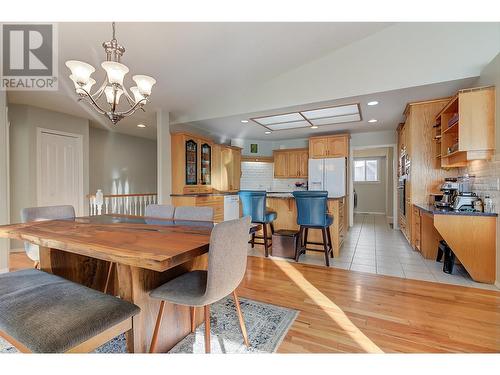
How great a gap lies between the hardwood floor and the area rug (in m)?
0.09

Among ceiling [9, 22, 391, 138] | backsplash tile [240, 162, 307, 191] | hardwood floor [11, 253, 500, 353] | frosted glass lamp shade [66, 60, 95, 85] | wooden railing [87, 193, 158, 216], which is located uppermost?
ceiling [9, 22, 391, 138]

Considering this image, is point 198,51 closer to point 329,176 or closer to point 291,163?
point 329,176

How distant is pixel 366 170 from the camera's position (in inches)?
348

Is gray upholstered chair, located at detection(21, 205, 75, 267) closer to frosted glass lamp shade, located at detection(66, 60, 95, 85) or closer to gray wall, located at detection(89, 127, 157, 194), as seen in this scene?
frosted glass lamp shade, located at detection(66, 60, 95, 85)

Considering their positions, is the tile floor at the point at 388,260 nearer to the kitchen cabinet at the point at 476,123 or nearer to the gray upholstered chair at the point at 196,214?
the kitchen cabinet at the point at 476,123

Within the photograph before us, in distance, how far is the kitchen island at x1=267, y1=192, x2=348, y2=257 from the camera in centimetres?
357

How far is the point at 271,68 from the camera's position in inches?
134

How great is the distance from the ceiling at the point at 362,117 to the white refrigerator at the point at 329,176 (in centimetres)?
74

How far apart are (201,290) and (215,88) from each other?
10.7 ft

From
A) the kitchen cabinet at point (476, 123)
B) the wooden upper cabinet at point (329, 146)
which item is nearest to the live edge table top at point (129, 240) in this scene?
the kitchen cabinet at point (476, 123)

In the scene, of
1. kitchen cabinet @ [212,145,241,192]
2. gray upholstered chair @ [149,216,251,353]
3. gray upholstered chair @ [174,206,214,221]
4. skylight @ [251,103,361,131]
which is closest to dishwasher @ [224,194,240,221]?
kitchen cabinet @ [212,145,241,192]

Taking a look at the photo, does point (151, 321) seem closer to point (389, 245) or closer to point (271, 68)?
point (271, 68)

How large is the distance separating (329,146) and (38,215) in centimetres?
522

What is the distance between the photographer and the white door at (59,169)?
13.4 ft
